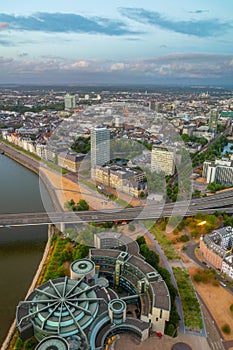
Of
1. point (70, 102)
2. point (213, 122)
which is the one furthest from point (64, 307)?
point (70, 102)

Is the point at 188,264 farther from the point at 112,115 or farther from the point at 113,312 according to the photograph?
the point at 112,115

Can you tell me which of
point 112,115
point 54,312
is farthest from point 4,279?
point 112,115

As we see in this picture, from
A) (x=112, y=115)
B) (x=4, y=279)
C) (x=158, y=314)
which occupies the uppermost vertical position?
(x=112, y=115)

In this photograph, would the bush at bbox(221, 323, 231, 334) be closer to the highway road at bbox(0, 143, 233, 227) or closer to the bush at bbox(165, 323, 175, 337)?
the bush at bbox(165, 323, 175, 337)

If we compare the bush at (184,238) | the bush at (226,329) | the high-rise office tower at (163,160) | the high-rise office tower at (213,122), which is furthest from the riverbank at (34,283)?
the high-rise office tower at (213,122)

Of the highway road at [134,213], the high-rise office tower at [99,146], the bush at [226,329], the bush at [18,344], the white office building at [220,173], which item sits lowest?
the bush at [18,344]

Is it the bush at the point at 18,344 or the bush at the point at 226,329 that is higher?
the bush at the point at 226,329

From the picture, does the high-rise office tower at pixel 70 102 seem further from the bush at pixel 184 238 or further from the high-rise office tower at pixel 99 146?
the bush at pixel 184 238
